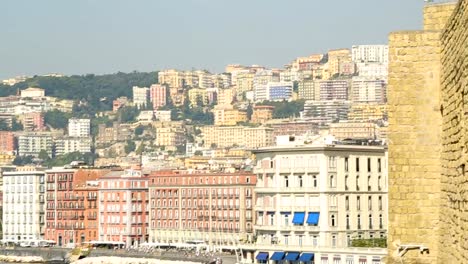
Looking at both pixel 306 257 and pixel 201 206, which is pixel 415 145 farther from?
pixel 201 206

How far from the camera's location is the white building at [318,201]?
7294cm

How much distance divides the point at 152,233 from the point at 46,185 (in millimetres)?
14095

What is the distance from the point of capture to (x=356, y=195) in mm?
74438

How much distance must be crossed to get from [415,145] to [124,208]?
10113 centimetres

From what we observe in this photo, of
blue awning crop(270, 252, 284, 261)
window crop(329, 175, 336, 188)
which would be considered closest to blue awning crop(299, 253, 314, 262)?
blue awning crop(270, 252, 284, 261)

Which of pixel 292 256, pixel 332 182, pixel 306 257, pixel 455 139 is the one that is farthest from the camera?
pixel 332 182

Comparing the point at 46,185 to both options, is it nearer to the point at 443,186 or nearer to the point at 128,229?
the point at 128,229

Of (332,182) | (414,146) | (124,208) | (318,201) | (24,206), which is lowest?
(24,206)

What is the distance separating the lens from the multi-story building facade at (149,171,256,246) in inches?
3952

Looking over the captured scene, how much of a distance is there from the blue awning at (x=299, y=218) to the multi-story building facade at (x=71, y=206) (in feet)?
139

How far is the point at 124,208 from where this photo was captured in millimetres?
112188

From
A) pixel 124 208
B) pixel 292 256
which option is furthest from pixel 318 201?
pixel 124 208

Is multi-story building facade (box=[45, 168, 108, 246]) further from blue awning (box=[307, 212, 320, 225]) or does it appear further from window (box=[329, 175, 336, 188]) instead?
blue awning (box=[307, 212, 320, 225])

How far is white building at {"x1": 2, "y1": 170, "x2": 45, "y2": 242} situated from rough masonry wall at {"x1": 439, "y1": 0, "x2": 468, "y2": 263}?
112471 millimetres
